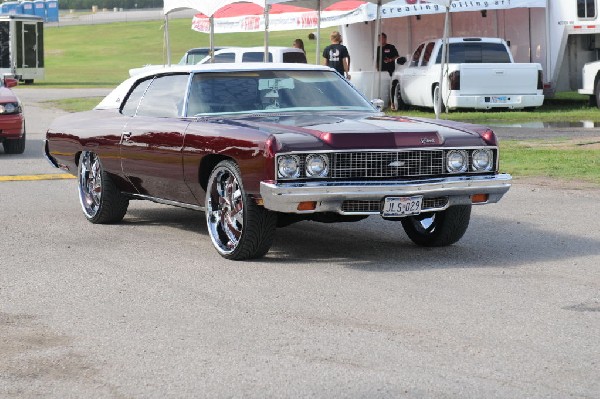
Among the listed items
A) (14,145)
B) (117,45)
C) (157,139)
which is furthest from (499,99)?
(117,45)

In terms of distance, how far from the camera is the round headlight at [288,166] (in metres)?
8.83

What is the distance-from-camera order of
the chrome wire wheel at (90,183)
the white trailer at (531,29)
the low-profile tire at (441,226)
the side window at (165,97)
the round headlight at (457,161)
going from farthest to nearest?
the white trailer at (531,29)
the chrome wire wheel at (90,183)
the side window at (165,97)
the low-profile tire at (441,226)
the round headlight at (457,161)

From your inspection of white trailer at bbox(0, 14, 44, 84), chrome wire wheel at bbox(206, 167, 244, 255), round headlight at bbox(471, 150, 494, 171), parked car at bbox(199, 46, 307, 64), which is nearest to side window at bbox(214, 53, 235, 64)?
parked car at bbox(199, 46, 307, 64)

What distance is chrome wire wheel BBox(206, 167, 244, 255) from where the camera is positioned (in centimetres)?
932

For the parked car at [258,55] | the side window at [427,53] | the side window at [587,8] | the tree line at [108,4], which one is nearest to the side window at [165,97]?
the side window at [427,53]

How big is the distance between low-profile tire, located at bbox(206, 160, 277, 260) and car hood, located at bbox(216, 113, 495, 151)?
41 cm

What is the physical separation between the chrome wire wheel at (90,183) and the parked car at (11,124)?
762cm

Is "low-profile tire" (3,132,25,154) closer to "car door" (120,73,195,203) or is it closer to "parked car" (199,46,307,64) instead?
"car door" (120,73,195,203)

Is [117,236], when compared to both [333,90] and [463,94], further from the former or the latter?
[463,94]

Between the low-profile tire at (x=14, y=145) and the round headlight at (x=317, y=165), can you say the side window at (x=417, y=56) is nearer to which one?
the low-profile tire at (x=14, y=145)

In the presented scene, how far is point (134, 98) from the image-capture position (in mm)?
11227

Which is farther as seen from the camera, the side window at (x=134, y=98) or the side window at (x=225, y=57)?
the side window at (x=225, y=57)

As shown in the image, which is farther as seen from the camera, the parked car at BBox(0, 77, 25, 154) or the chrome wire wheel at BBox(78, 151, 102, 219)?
the parked car at BBox(0, 77, 25, 154)

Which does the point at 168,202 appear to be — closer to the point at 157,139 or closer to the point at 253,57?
the point at 157,139
